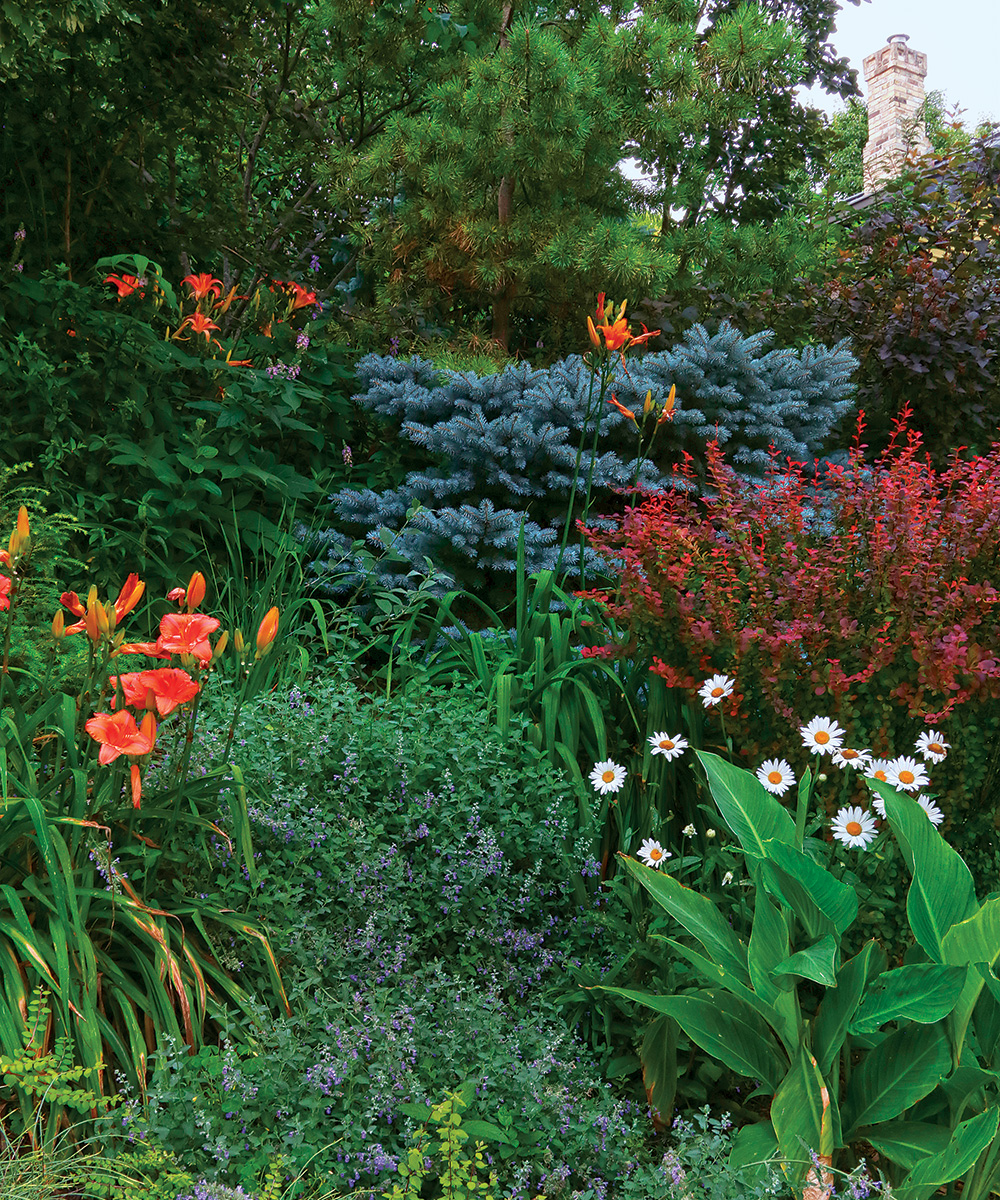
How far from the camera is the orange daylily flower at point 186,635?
1.81m

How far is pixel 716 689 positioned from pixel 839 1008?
2.54 feet

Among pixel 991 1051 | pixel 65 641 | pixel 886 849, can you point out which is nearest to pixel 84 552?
pixel 65 641

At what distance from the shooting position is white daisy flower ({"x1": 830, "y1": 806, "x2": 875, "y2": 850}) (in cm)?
204

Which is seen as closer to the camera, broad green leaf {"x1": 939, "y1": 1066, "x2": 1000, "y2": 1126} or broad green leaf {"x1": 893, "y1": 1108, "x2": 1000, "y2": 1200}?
broad green leaf {"x1": 893, "y1": 1108, "x2": 1000, "y2": 1200}

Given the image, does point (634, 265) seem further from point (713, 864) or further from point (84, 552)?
point (713, 864)

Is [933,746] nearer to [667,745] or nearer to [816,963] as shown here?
[667,745]

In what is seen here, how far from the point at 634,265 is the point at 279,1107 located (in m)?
3.64

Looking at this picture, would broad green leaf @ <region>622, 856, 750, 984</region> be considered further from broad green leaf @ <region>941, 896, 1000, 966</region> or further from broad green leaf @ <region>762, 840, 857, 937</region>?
broad green leaf @ <region>941, 896, 1000, 966</region>

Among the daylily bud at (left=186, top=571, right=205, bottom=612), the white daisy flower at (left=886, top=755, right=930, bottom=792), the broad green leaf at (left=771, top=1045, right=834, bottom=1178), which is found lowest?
the broad green leaf at (left=771, top=1045, right=834, bottom=1178)

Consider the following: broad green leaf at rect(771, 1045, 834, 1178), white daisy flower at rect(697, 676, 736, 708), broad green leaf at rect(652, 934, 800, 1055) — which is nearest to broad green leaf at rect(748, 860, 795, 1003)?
broad green leaf at rect(652, 934, 800, 1055)

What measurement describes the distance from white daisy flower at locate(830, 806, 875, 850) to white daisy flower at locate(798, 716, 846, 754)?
158 millimetres

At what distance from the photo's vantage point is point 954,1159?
1.60 m

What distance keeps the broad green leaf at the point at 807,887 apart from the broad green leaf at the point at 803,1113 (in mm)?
250

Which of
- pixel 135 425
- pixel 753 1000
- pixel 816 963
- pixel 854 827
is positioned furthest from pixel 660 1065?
pixel 135 425
